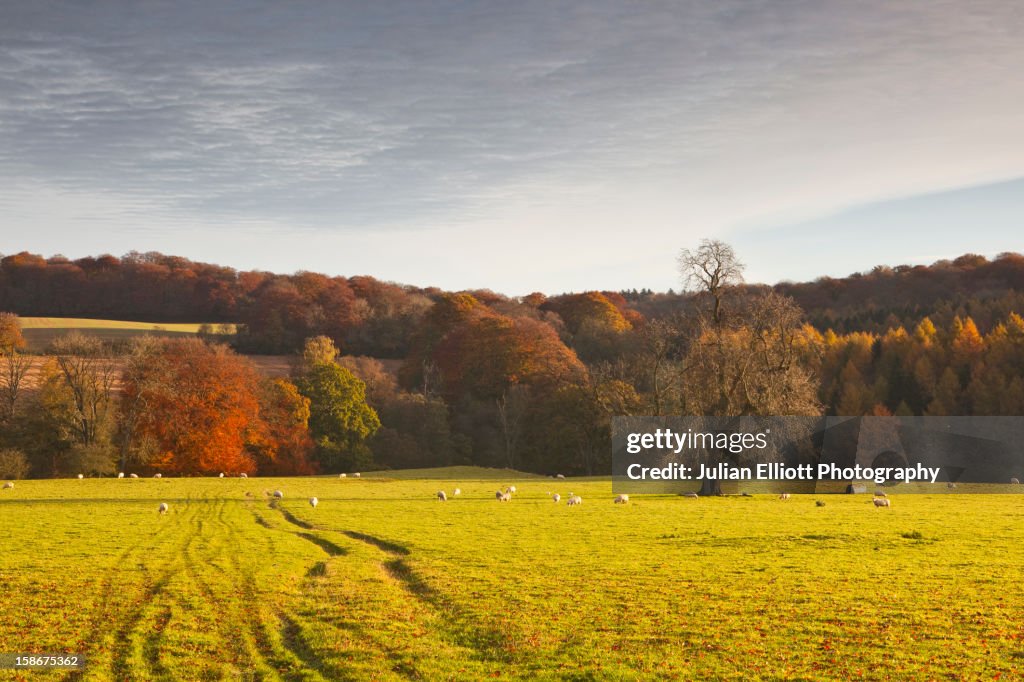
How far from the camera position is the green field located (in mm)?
14867

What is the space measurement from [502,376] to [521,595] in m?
82.6

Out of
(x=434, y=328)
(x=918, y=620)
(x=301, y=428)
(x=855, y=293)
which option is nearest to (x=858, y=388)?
(x=434, y=328)

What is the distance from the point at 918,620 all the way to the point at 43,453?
76254 mm

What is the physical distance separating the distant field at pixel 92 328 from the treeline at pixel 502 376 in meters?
11.4

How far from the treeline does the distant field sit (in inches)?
447

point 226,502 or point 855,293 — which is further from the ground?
point 855,293

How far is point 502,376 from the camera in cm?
10269

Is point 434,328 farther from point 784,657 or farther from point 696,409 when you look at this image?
point 784,657

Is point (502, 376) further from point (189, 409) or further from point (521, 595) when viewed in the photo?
point (521, 595)

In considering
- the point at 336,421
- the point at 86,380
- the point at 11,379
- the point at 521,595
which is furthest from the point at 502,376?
the point at 521,595

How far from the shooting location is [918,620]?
1717 centimetres

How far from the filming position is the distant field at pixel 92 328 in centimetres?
11857

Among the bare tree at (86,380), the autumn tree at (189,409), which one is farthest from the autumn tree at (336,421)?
the bare tree at (86,380)

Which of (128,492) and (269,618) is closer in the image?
(269,618)
